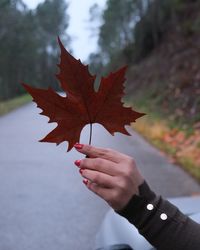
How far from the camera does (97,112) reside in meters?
1.42

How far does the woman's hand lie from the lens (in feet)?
4.46

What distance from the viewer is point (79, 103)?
4.57 ft

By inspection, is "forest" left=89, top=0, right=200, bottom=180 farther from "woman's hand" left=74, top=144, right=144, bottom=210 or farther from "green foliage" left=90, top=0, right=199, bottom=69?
"woman's hand" left=74, top=144, right=144, bottom=210

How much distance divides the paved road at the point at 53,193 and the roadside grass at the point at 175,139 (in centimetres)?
22

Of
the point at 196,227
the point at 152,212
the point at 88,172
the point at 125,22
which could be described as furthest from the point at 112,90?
the point at 125,22

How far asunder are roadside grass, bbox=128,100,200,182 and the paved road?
22 cm

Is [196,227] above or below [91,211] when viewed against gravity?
below

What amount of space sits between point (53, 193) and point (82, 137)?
524 centimetres

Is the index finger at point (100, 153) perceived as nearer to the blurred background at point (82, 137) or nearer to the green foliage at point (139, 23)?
the blurred background at point (82, 137)

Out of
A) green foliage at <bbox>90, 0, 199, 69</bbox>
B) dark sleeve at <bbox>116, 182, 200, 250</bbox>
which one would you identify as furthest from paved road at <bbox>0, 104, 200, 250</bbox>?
green foliage at <bbox>90, 0, 199, 69</bbox>

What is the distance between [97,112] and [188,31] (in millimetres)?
25128

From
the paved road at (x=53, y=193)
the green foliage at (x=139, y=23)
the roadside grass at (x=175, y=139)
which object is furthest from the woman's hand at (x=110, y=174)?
the green foliage at (x=139, y=23)

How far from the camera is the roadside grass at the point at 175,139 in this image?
32.1 ft

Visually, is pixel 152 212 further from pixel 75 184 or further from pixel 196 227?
pixel 75 184
